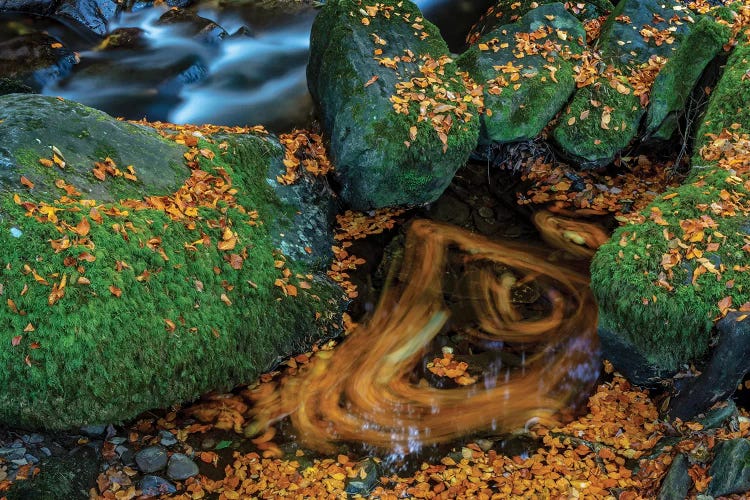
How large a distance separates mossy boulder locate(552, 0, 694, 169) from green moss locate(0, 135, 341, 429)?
458cm

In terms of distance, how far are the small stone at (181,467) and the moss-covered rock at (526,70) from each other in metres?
5.50

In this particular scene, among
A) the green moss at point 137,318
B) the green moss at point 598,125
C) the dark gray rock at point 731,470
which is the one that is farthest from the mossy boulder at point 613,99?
the dark gray rock at point 731,470

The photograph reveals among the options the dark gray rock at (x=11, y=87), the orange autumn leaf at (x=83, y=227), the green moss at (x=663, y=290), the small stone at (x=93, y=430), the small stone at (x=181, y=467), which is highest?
the orange autumn leaf at (x=83, y=227)

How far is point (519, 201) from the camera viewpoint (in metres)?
8.07

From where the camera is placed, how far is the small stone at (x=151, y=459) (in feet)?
15.0

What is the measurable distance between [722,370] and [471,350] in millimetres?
2289

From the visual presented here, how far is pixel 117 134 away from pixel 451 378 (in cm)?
421

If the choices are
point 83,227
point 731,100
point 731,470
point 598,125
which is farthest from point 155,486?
point 731,100

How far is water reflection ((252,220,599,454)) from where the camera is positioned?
528cm

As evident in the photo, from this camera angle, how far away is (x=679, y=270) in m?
5.15

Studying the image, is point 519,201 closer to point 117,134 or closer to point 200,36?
point 117,134

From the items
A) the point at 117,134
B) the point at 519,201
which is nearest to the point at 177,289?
the point at 117,134

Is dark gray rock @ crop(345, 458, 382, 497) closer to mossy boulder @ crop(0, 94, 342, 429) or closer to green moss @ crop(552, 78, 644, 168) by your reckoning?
mossy boulder @ crop(0, 94, 342, 429)

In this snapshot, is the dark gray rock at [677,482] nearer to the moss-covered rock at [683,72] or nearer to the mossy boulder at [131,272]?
the mossy boulder at [131,272]
